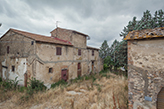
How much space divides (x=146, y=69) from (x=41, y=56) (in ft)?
26.3

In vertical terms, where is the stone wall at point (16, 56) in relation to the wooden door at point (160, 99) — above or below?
above

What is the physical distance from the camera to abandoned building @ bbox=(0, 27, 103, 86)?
7.55 m

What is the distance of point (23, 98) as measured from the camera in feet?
18.9

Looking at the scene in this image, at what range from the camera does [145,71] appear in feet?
11.4

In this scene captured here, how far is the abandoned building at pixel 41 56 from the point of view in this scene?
297 inches

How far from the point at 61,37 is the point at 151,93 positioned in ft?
37.5

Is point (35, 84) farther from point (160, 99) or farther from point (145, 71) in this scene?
point (160, 99)

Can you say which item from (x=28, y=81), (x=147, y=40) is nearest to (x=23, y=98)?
(x=28, y=81)

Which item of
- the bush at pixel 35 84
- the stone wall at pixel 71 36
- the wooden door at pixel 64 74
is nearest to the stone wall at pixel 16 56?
the bush at pixel 35 84

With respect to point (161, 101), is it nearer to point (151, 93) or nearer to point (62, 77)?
point (151, 93)

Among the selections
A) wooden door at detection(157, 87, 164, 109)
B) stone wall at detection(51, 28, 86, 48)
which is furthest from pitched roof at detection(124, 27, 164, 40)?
stone wall at detection(51, 28, 86, 48)

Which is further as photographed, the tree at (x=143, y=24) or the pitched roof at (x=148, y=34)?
the tree at (x=143, y=24)

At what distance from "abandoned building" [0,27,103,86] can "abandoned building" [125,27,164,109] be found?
7.34 meters

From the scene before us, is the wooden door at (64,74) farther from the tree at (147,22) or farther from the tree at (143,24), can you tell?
the tree at (147,22)
